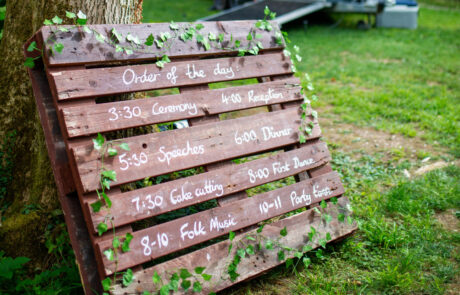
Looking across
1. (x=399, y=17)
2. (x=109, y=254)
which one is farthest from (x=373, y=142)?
(x=399, y=17)

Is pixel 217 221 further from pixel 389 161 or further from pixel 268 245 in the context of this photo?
pixel 389 161

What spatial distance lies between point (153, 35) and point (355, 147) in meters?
3.13

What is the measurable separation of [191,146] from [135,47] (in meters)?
0.71

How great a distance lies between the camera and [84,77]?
7.66ft

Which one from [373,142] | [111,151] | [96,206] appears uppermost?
[111,151]

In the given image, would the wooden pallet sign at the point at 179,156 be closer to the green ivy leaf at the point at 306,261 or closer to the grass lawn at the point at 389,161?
the green ivy leaf at the point at 306,261

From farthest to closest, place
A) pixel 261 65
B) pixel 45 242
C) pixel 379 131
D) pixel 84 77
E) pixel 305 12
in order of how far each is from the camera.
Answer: pixel 305 12
pixel 379 131
pixel 261 65
pixel 45 242
pixel 84 77

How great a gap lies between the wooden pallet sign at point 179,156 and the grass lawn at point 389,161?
0.23m

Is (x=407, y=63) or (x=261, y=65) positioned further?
(x=407, y=63)

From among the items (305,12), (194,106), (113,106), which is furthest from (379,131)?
(305,12)

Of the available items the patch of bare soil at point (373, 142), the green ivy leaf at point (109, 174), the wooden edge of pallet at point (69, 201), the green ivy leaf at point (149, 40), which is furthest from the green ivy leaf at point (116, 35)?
the patch of bare soil at point (373, 142)

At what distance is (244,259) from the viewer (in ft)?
8.55

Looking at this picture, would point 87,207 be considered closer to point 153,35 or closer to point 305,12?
point 153,35

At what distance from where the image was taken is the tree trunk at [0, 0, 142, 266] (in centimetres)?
284
